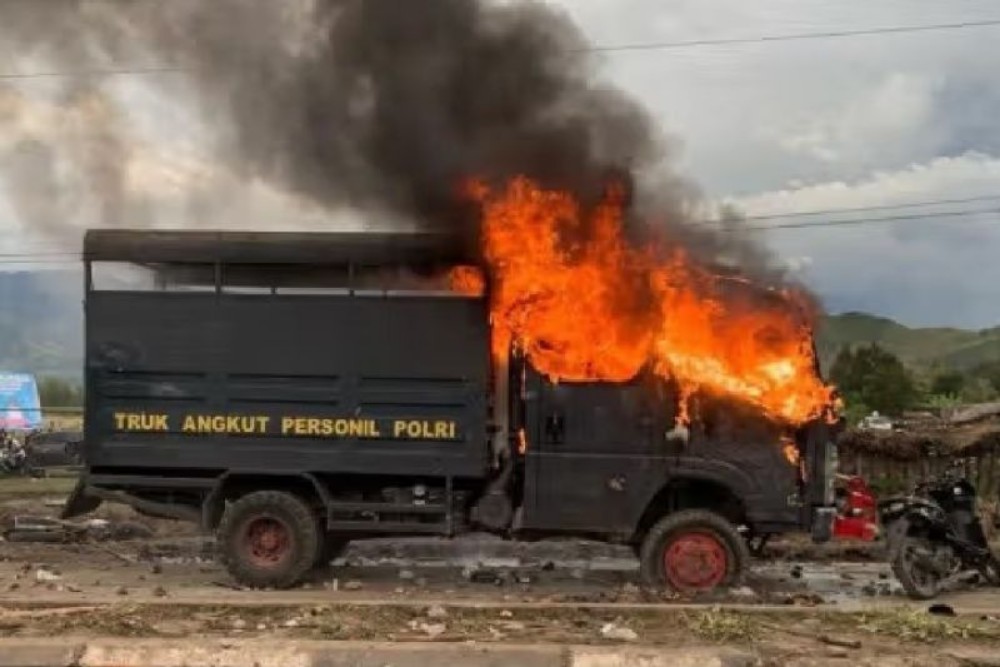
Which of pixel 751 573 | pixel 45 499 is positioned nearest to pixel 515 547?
pixel 751 573

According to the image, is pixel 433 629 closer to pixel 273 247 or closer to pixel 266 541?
pixel 266 541

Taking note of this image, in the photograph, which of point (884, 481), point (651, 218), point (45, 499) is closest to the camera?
point (651, 218)

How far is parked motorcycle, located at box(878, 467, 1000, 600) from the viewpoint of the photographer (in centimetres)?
984

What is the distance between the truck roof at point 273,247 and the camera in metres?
9.81

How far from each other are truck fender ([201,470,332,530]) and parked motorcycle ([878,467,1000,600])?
16.7ft

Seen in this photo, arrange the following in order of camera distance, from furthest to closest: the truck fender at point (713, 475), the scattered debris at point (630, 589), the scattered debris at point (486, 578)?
the scattered debris at point (486, 578)
the scattered debris at point (630, 589)
the truck fender at point (713, 475)

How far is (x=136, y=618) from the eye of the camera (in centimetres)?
795

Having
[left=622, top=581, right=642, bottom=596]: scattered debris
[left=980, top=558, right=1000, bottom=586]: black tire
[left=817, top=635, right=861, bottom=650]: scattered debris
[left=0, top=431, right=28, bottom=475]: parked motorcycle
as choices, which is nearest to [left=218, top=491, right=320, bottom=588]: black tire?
[left=622, top=581, right=642, bottom=596]: scattered debris

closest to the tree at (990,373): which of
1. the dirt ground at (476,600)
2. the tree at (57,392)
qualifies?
the dirt ground at (476,600)

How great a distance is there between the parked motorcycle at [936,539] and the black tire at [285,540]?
205 inches

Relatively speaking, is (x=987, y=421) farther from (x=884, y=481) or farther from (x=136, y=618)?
(x=136, y=618)

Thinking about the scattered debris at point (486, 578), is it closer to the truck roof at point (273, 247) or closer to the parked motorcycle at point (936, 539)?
the truck roof at point (273, 247)

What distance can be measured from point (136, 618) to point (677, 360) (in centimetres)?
480

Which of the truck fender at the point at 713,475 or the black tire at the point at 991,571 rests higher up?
the truck fender at the point at 713,475
